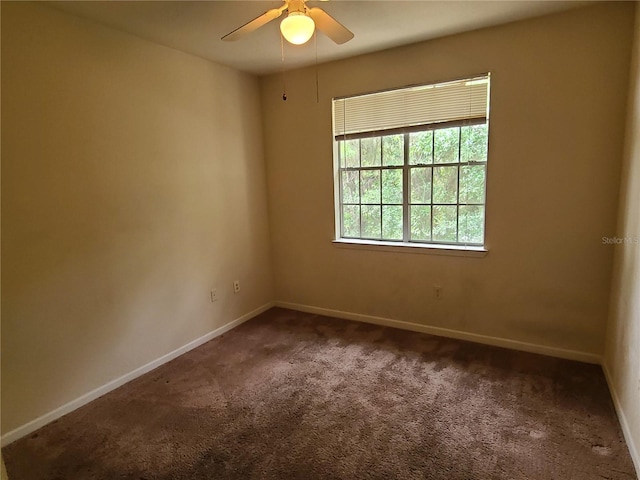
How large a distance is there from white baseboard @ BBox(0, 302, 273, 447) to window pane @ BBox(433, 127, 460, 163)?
2440 millimetres

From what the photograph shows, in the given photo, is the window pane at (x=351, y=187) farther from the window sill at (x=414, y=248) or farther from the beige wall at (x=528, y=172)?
the window sill at (x=414, y=248)

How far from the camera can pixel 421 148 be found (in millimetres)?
3211

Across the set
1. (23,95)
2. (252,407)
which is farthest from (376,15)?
(252,407)

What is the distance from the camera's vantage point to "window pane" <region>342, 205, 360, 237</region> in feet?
12.0

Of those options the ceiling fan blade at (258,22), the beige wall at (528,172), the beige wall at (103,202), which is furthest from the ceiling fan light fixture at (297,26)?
the beige wall at (528,172)

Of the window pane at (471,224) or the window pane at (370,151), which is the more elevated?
the window pane at (370,151)

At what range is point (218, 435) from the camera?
82.6 inches

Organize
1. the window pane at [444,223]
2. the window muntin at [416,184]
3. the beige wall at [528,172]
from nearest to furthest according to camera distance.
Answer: the beige wall at [528,172] → the window muntin at [416,184] → the window pane at [444,223]

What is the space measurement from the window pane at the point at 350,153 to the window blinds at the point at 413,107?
110mm

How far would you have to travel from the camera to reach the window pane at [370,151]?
342cm

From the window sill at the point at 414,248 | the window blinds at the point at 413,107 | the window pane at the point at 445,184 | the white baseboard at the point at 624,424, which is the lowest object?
the white baseboard at the point at 624,424

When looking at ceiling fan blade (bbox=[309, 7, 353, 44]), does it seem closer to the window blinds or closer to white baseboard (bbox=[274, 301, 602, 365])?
the window blinds

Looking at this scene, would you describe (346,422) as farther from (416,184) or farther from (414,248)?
(416,184)

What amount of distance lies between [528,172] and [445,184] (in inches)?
24.8
